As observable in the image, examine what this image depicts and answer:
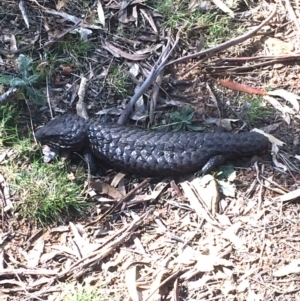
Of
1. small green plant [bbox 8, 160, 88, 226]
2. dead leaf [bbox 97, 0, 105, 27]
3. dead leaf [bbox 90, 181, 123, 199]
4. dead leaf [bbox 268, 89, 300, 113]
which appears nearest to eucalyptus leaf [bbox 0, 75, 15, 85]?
small green plant [bbox 8, 160, 88, 226]

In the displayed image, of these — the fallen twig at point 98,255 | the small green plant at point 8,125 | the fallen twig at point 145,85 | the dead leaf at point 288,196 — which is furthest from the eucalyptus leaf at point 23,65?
the dead leaf at point 288,196

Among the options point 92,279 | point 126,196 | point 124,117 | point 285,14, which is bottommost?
point 92,279

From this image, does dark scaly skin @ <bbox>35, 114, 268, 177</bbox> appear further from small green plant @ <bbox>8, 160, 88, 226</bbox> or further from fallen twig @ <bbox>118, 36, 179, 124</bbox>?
small green plant @ <bbox>8, 160, 88, 226</bbox>

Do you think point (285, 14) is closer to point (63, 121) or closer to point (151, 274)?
point (63, 121)

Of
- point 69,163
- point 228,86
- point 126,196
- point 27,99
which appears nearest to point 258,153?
point 228,86

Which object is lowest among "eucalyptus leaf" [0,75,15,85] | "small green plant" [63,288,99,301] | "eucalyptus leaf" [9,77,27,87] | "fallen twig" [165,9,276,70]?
"small green plant" [63,288,99,301]

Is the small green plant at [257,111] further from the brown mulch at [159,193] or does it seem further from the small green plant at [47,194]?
the small green plant at [47,194]
